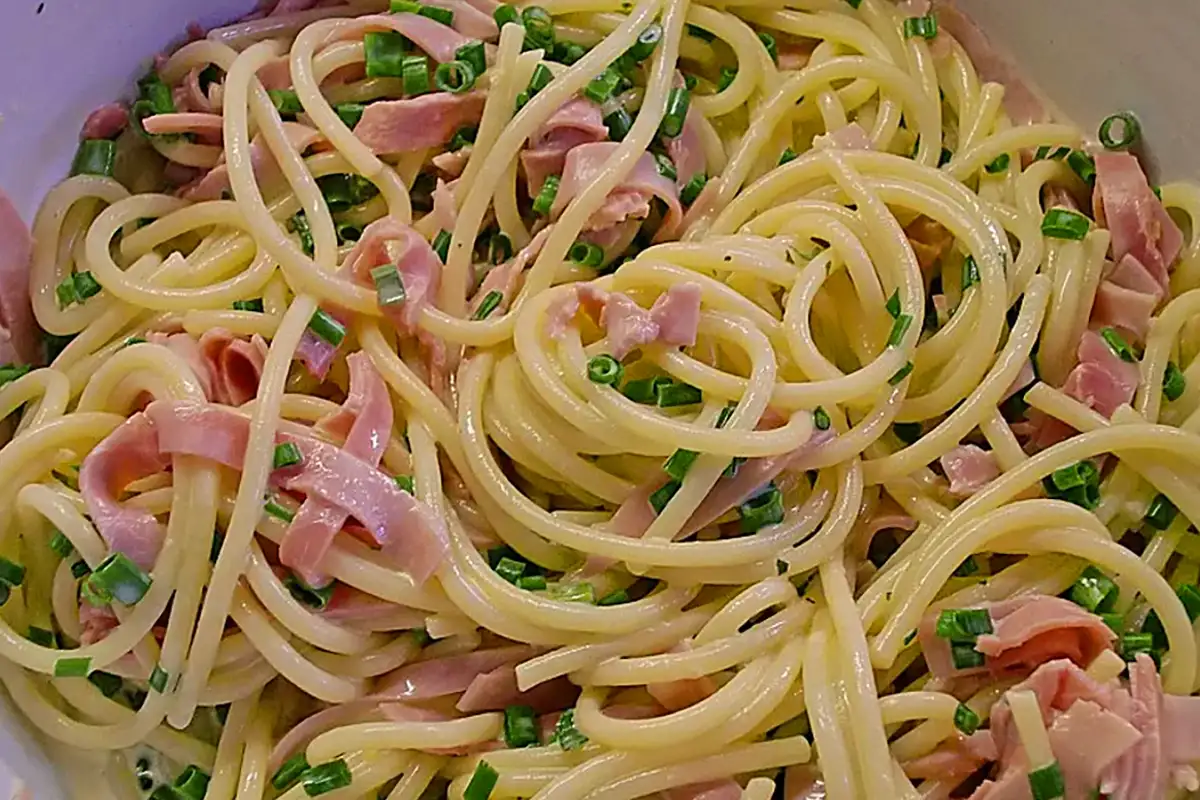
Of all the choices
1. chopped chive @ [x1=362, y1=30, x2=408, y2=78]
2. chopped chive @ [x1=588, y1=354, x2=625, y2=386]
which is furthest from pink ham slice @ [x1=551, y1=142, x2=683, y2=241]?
chopped chive @ [x1=362, y1=30, x2=408, y2=78]

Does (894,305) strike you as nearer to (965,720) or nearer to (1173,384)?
(1173,384)

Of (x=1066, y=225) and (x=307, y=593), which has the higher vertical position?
(x=1066, y=225)

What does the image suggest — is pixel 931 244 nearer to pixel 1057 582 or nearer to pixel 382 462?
pixel 1057 582

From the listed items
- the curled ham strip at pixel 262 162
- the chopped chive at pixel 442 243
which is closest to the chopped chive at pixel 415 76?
the curled ham strip at pixel 262 162

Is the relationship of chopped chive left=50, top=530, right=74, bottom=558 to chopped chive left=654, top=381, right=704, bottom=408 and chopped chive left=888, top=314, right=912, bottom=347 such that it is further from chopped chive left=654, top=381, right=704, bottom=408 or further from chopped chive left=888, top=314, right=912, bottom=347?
chopped chive left=888, top=314, right=912, bottom=347

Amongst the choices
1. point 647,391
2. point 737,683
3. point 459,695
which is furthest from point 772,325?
point 459,695

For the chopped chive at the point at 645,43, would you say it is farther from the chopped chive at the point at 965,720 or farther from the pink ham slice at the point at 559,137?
the chopped chive at the point at 965,720

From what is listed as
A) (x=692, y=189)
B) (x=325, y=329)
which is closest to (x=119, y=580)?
(x=325, y=329)
